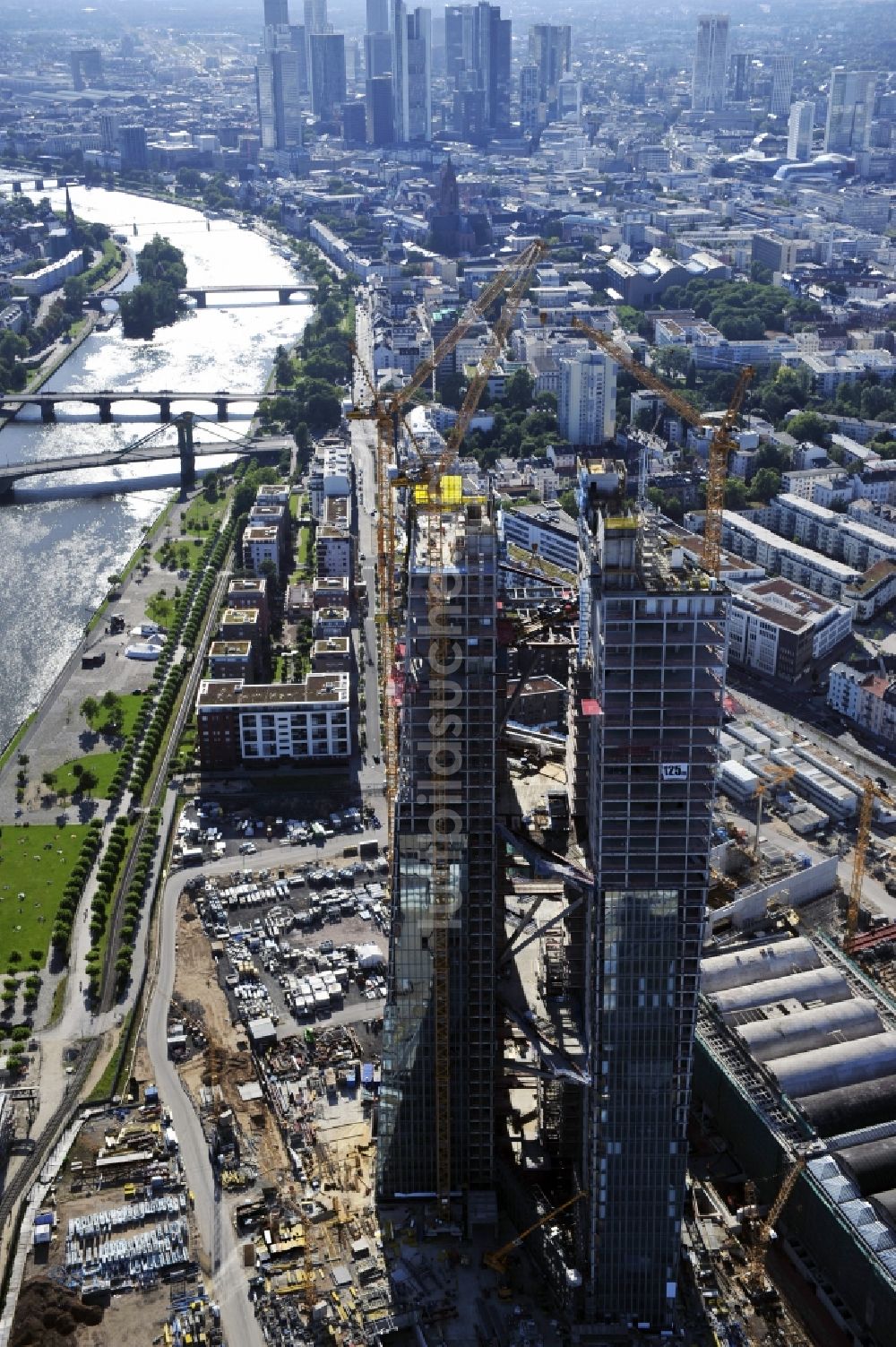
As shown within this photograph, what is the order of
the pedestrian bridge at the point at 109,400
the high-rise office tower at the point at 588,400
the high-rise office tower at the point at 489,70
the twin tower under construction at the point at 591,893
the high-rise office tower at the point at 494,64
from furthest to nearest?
the high-rise office tower at the point at 489,70
the high-rise office tower at the point at 494,64
the pedestrian bridge at the point at 109,400
the high-rise office tower at the point at 588,400
the twin tower under construction at the point at 591,893

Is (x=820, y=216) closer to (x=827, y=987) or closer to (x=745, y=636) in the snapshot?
(x=745, y=636)

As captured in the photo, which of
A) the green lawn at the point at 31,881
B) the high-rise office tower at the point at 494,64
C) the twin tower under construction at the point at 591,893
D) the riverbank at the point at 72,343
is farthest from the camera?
the high-rise office tower at the point at 494,64

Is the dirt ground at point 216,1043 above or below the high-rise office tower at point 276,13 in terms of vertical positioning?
below

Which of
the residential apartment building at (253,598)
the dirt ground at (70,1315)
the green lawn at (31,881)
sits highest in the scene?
the residential apartment building at (253,598)

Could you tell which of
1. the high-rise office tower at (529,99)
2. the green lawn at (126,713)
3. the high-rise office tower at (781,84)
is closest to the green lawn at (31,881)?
the green lawn at (126,713)

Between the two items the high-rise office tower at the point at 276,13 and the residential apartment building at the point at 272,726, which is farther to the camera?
the high-rise office tower at the point at 276,13

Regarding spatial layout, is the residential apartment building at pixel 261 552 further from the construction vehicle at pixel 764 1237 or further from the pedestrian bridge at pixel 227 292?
the pedestrian bridge at pixel 227 292

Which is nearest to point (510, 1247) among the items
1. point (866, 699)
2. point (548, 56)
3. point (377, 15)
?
point (866, 699)
